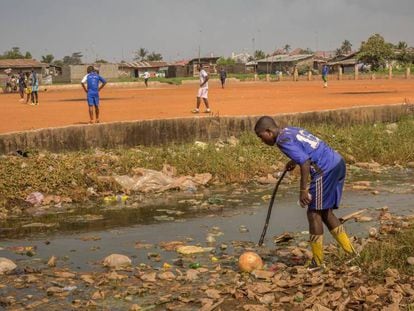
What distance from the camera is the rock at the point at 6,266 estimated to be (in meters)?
5.52

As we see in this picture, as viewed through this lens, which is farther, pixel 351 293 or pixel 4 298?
pixel 4 298

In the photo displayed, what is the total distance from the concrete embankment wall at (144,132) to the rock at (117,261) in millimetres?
5132

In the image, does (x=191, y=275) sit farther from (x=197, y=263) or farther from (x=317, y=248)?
(x=317, y=248)

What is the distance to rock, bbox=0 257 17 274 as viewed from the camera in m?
5.52

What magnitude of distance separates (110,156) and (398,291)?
672cm

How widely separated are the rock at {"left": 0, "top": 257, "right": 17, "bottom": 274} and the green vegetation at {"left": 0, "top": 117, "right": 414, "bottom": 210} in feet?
9.90

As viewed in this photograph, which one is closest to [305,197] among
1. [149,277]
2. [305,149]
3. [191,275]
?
[305,149]

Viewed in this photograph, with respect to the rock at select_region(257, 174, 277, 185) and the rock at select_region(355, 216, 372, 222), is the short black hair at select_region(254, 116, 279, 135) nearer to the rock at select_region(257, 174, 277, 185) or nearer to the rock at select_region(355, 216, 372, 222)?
the rock at select_region(355, 216, 372, 222)

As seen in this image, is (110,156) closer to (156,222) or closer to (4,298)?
(156,222)

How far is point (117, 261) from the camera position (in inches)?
224

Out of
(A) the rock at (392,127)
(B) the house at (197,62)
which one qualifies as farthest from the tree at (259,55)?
(A) the rock at (392,127)

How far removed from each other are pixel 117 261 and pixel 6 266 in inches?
38.3

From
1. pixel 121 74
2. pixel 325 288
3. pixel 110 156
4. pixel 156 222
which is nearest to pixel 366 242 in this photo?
pixel 325 288

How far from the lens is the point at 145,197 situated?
9.19m
